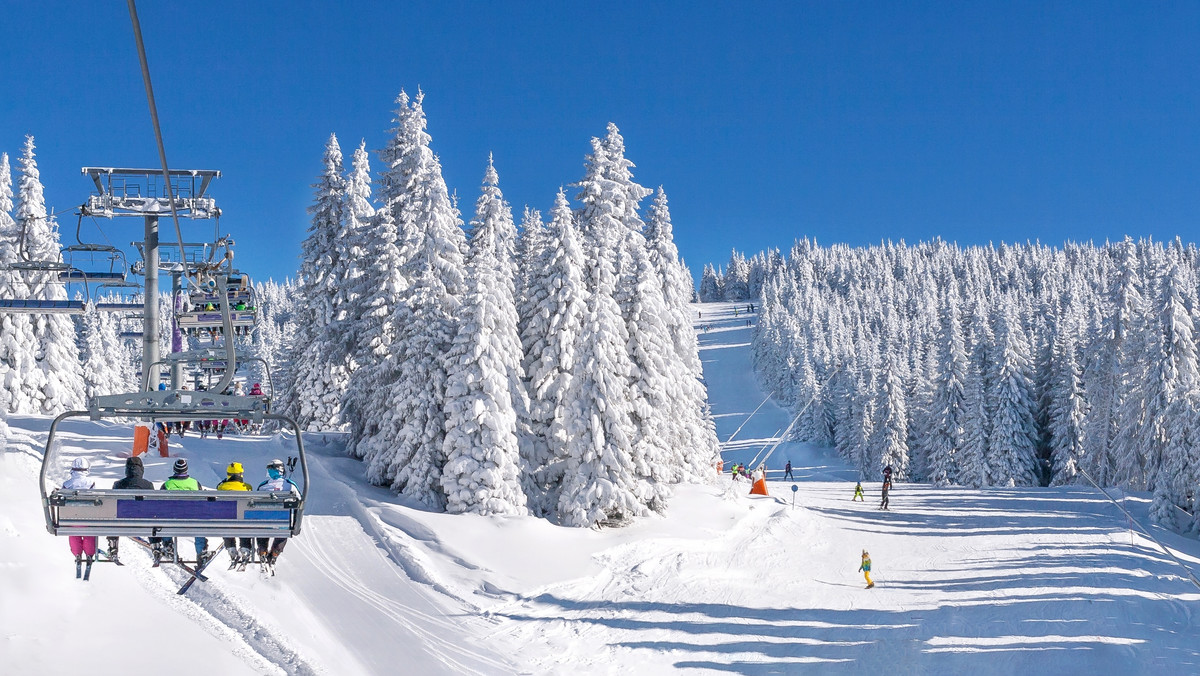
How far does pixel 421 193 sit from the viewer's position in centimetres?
3134

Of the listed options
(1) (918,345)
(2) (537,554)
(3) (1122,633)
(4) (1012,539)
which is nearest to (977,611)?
(3) (1122,633)

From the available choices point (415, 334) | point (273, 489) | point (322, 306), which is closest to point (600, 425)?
point (415, 334)

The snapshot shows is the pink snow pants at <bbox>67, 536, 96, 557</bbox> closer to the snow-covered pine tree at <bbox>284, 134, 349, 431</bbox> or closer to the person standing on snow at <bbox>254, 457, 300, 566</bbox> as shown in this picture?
the person standing on snow at <bbox>254, 457, 300, 566</bbox>

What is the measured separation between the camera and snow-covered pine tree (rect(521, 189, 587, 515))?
97.2 feet

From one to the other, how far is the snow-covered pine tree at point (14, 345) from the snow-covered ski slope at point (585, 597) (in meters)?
6.51

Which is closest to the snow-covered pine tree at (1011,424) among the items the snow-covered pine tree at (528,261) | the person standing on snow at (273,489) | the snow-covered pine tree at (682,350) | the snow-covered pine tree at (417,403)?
the snow-covered pine tree at (682,350)

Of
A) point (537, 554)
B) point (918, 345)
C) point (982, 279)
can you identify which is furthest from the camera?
point (982, 279)

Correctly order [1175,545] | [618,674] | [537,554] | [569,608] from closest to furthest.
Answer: [618,674]
[569,608]
[537,554]
[1175,545]

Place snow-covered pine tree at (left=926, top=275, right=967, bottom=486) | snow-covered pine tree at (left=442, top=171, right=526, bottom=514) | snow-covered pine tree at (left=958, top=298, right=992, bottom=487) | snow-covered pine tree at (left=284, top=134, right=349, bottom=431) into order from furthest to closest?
snow-covered pine tree at (left=926, top=275, right=967, bottom=486)
snow-covered pine tree at (left=958, top=298, right=992, bottom=487)
snow-covered pine tree at (left=284, top=134, right=349, bottom=431)
snow-covered pine tree at (left=442, top=171, right=526, bottom=514)

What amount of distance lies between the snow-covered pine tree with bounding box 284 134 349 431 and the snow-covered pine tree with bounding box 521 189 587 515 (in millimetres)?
10472

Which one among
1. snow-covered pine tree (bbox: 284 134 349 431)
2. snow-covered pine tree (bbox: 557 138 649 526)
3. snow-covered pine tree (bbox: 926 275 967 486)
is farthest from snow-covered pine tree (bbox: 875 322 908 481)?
snow-covered pine tree (bbox: 284 134 349 431)

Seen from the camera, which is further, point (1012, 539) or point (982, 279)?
point (982, 279)

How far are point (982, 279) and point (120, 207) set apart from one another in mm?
195596

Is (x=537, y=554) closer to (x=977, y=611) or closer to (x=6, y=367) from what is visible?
(x=977, y=611)
